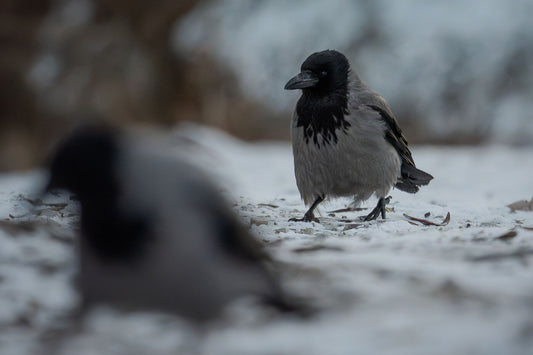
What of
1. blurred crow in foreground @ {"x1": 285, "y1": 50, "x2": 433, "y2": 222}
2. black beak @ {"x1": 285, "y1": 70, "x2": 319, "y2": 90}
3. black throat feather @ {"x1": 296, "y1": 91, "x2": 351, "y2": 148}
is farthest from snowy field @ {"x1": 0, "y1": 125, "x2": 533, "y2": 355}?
black beak @ {"x1": 285, "y1": 70, "x2": 319, "y2": 90}

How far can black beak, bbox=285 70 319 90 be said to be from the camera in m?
3.56

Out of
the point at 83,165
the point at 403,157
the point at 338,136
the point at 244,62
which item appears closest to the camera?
the point at 83,165

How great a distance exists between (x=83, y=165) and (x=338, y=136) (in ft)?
6.29

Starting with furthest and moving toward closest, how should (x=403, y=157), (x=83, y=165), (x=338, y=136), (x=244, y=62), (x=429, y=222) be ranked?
(x=244, y=62) → (x=403, y=157) → (x=338, y=136) → (x=429, y=222) → (x=83, y=165)

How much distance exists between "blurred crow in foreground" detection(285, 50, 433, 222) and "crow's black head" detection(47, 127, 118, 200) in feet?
5.64

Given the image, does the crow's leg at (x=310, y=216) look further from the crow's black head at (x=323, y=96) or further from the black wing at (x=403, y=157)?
the black wing at (x=403, y=157)

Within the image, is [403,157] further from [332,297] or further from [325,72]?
[332,297]

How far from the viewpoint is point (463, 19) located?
32.9 ft

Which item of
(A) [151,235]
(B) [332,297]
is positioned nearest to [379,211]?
(B) [332,297]

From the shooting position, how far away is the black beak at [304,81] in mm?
3556

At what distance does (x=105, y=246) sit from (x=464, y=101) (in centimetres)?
872

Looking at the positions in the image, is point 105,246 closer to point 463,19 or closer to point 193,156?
point 193,156

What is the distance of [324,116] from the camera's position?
3.60 meters

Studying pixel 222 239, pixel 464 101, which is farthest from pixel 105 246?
pixel 464 101
